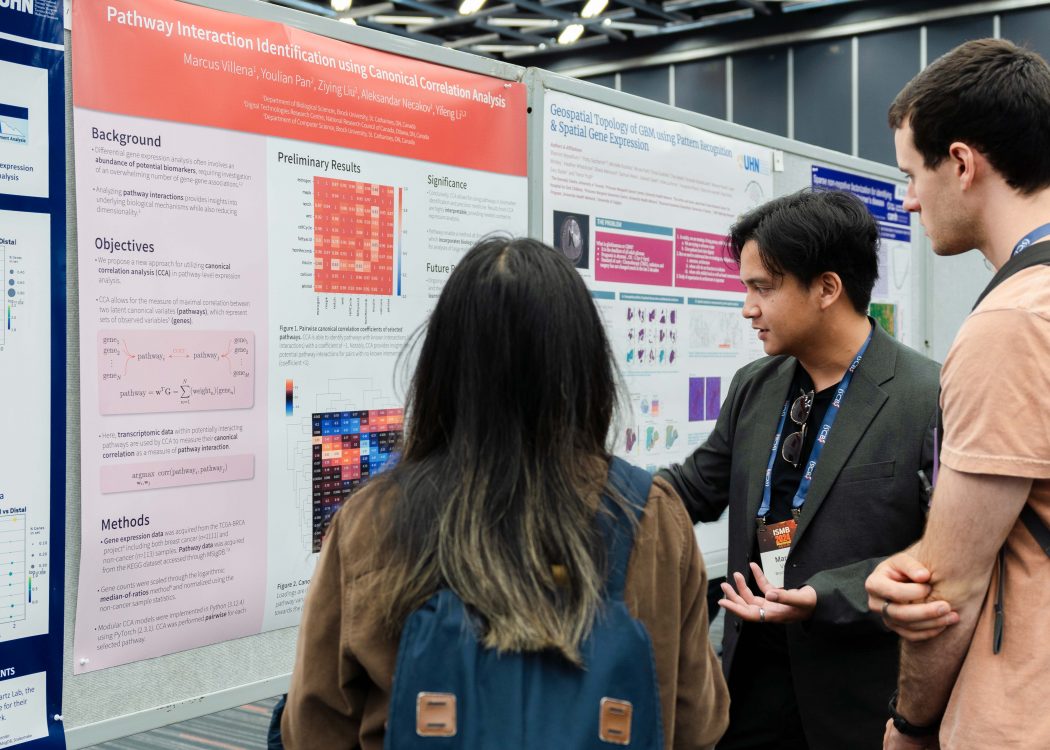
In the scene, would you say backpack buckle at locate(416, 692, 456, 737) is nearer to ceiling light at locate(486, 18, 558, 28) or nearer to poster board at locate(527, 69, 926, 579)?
poster board at locate(527, 69, 926, 579)

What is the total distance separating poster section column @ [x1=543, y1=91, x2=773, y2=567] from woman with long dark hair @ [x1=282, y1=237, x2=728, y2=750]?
1.31 m

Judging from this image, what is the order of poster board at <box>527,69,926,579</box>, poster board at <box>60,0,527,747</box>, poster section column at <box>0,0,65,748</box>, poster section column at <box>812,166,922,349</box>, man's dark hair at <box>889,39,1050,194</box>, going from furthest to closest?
poster section column at <box>812,166,922,349</box>
poster board at <box>527,69,926,579</box>
poster board at <box>60,0,527,747</box>
poster section column at <box>0,0,65,748</box>
man's dark hair at <box>889,39,1050,194</box>

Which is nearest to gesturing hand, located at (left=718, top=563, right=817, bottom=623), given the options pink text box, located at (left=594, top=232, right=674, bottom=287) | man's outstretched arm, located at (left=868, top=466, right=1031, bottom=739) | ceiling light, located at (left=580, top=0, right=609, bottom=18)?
man's outstretched arm, located at (left=868, top=466, right=1031, bottom=739)

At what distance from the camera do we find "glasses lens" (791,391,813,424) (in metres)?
2.00

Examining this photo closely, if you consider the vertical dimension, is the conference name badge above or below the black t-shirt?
below

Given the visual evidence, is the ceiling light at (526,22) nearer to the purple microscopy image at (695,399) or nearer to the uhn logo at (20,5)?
the purple microscopy image at (695,399)

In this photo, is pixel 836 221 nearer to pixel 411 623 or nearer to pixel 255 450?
pixel 255 450

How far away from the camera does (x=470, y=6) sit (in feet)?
28.4

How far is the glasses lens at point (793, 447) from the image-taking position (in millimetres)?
1967

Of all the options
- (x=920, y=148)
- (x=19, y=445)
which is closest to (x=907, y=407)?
(x=920, y=148)

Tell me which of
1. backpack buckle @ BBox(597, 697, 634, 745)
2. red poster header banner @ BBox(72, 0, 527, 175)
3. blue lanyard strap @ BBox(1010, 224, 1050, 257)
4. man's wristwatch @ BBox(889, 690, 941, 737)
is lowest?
man's wristwatch @ BBox(889, 690, 941, 737)

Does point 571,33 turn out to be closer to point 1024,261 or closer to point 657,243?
point 657,243

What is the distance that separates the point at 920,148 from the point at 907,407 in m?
0.66

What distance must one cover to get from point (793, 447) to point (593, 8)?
7599 mm
